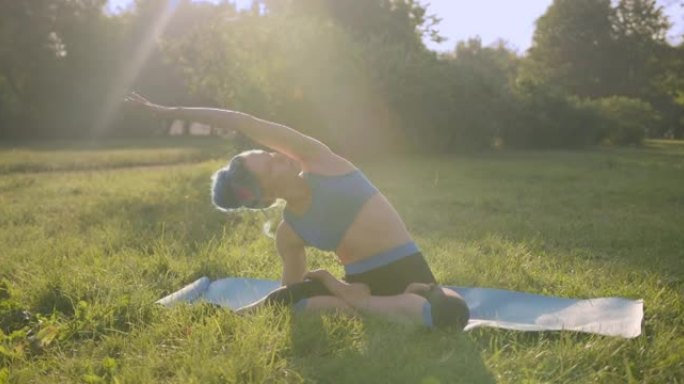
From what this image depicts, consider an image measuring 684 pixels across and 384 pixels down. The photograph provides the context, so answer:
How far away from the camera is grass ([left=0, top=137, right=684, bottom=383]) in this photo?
2619 mm

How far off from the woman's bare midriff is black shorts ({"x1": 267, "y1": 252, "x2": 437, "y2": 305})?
0.33ft

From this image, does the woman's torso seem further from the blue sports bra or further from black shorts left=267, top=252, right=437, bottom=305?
black shorts left=267, top=252, right=437, bottom=305

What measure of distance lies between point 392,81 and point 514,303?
12.5 meters

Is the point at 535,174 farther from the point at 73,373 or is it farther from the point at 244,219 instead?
the point at 73,373

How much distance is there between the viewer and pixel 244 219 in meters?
6.49

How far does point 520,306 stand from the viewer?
3.52 metres

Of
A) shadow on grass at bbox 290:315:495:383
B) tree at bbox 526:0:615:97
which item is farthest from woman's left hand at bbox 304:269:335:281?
tree at bbox 526:0:615:97

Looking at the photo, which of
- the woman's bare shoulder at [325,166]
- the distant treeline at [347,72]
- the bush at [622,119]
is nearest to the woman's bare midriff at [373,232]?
the woman's bare shoulder at [325,166]

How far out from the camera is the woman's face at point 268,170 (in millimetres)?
3254

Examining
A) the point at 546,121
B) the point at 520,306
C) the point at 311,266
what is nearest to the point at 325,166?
the point at 520,306

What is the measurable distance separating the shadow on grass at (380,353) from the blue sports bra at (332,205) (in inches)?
19.4

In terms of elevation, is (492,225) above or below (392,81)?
below

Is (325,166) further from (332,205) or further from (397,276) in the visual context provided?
(397,276)

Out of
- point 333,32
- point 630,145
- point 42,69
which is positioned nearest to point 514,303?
point 333,32
